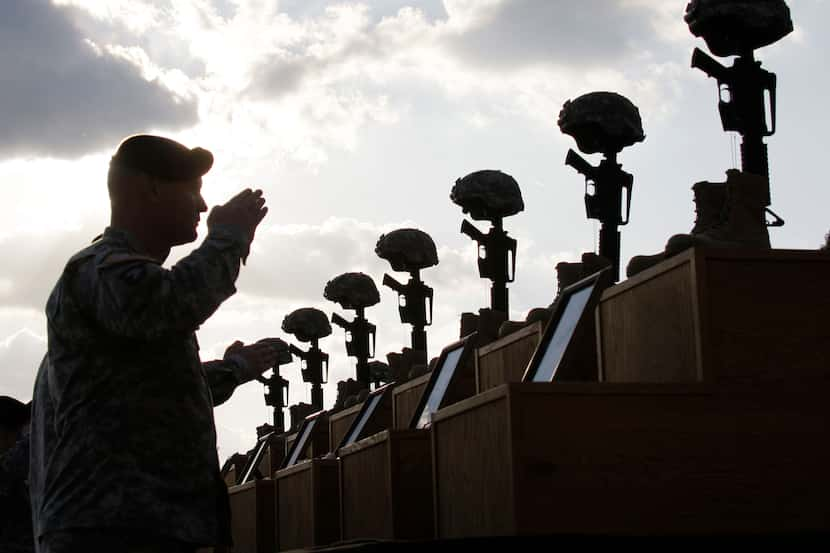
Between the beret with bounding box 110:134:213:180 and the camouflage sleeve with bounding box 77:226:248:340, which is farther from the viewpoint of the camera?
the beret with bounding box 110:134:213:180

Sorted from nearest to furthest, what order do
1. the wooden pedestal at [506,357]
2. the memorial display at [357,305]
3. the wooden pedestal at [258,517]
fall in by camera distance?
the wooden pedestal at [506,357]
the wooden pedestal at [258,517]
the memorial display at [357,305]

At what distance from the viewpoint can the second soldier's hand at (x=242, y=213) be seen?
11.1ft

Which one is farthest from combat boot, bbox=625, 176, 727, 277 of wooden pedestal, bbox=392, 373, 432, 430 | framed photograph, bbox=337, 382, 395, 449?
framed photograph, bbox=337, 382, 395, 449

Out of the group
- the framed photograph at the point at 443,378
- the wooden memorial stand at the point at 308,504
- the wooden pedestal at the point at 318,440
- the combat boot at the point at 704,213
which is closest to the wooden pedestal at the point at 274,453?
the wooden pedestal at the point at 318,440

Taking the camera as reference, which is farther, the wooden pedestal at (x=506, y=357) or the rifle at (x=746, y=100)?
the rifle at (x=746, y=100)

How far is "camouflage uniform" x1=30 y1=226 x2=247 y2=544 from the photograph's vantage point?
10.5 feet

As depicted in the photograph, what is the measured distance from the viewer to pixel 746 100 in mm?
12086

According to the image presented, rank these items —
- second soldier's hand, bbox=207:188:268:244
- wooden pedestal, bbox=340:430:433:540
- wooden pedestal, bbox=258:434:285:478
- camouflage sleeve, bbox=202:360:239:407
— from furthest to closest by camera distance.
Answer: wooden pedestal, bbox=258:434:285:478 → wooden pedestal, bbox=340:430:433:540 → camouflage sleeve, bbox=202:360:239:407 → second soldier's hand, bbox=207:188:268:244

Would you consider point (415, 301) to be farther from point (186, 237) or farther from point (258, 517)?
point (186, 237)

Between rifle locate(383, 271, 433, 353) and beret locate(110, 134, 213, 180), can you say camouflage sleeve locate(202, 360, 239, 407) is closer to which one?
beret locate(110, 134, 213, 180)

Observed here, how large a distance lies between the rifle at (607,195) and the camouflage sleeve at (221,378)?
31.4ft

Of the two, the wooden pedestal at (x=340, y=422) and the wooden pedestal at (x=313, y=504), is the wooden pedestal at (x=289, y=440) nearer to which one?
the wooden pedestal at (x=340, y=422)

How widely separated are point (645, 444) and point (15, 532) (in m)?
2.75

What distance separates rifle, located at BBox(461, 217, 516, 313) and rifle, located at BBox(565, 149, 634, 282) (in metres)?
3.89
